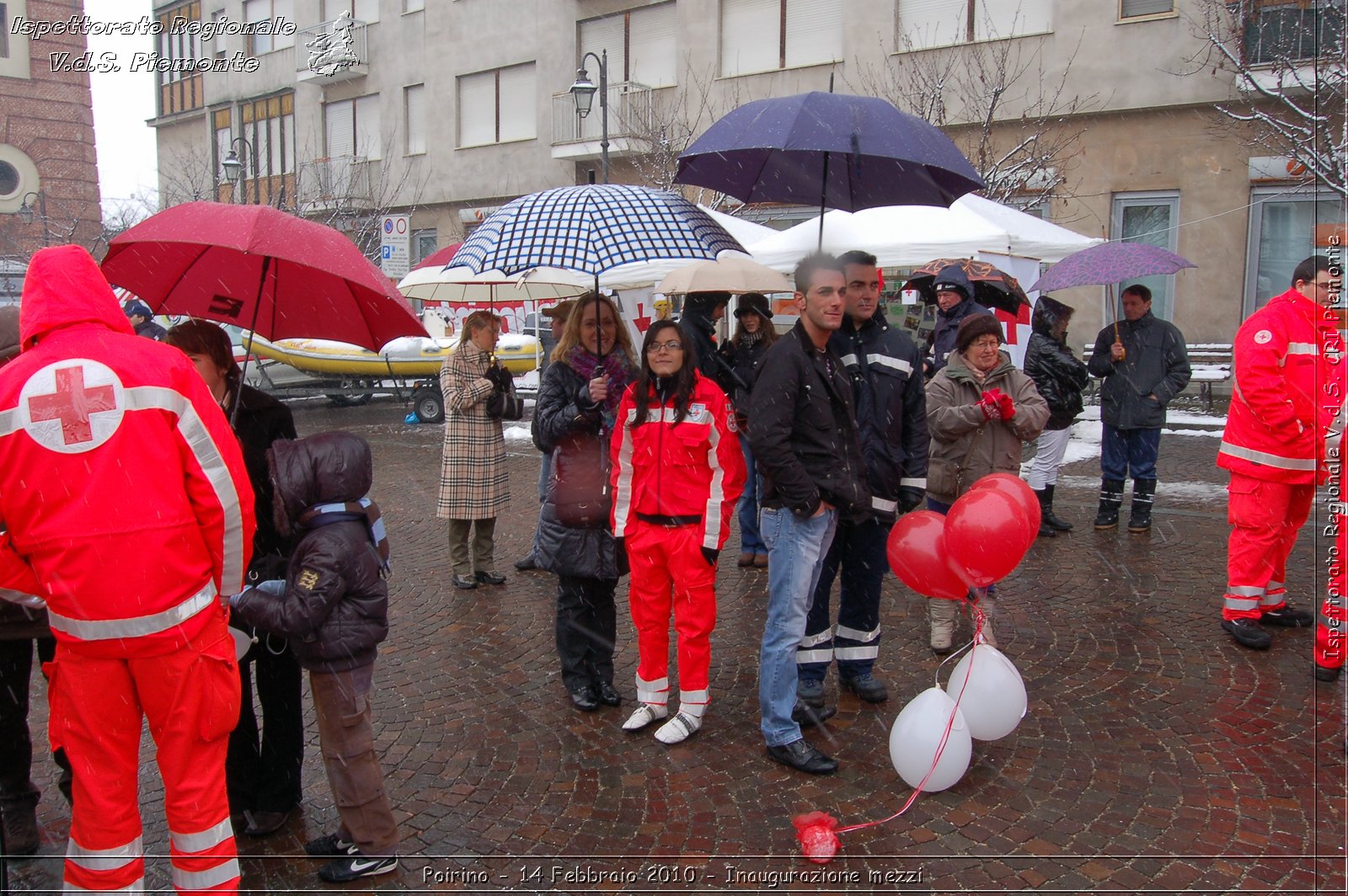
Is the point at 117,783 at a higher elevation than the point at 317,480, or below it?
below

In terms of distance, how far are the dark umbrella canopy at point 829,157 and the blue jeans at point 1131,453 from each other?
421 centimetres

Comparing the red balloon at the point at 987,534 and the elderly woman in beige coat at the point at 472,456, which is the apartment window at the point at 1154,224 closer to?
the elderly woman in beige coat at the point at 472,456

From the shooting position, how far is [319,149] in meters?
30.0

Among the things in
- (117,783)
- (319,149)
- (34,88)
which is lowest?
(117,783)

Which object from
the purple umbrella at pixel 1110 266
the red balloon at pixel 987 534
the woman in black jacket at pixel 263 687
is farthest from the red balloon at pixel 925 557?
the purple umbrella at pixel 1110 266

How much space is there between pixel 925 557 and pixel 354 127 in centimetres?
2902

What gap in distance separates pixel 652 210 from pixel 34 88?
45.5 metres

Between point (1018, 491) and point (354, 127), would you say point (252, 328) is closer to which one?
point (1018, 491)

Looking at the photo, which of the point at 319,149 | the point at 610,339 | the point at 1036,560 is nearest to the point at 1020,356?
the point at 1036,560

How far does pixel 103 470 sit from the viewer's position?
259 cm

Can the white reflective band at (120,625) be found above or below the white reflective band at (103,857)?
above

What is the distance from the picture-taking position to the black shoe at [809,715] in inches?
174

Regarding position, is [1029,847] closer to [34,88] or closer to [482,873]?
[482,873]

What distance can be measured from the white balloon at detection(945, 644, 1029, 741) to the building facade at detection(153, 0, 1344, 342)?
2.83 meters
